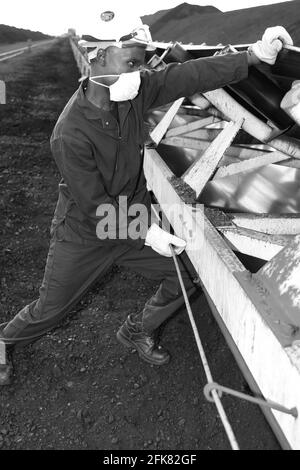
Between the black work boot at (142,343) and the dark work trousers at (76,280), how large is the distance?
0.11m

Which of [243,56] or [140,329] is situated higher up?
[243,56]

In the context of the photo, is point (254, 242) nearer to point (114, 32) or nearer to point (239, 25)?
point (114, 32)

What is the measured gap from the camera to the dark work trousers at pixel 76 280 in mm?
2539

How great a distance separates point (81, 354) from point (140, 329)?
40 cm

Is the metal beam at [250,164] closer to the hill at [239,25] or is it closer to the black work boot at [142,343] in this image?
the black work boot at [142,343]

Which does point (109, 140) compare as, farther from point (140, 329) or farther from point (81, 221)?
point (140, 329)

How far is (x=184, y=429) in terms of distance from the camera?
7.95 ft

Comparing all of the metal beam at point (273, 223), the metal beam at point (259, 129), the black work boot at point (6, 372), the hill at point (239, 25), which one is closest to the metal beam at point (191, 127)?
the metal beam at point (259, 129)

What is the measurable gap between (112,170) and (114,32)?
0.65 meters
